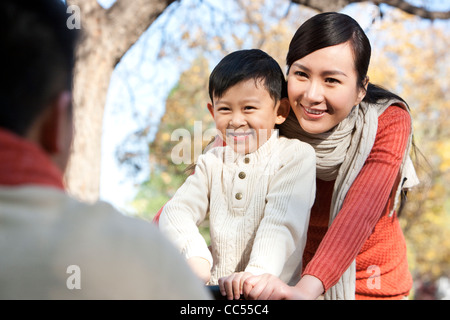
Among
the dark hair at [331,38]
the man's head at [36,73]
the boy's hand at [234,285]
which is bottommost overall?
the boy's hand at [234,285]

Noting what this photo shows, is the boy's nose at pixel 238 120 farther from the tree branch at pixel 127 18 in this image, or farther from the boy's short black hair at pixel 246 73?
the tree branch at pixel 127 18

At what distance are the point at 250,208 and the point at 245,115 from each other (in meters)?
0.30

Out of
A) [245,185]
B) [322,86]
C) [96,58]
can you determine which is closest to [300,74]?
[322,86]

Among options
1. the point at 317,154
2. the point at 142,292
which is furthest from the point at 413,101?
the point at 142,292

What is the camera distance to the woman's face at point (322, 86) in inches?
74.5

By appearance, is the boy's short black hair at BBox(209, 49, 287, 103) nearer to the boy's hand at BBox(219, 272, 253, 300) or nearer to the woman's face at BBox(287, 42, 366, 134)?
the woman's face at BBox(287, 42, 366, 134)

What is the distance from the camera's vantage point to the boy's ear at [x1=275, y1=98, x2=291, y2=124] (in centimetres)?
195

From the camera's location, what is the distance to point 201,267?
1.68 metres

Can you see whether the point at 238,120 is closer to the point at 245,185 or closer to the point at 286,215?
the point at 245,185

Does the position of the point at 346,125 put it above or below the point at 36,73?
above

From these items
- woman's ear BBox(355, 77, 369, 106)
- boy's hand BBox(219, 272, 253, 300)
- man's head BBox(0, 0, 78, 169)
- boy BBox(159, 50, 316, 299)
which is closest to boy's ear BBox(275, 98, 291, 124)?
boy BBox(159, 50, 316, 299)

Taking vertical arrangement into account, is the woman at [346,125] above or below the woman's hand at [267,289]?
above

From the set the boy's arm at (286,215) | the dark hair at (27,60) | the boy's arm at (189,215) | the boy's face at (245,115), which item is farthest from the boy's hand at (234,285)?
the dark hair at (27,60)

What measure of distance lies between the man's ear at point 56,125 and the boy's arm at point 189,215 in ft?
3.07
